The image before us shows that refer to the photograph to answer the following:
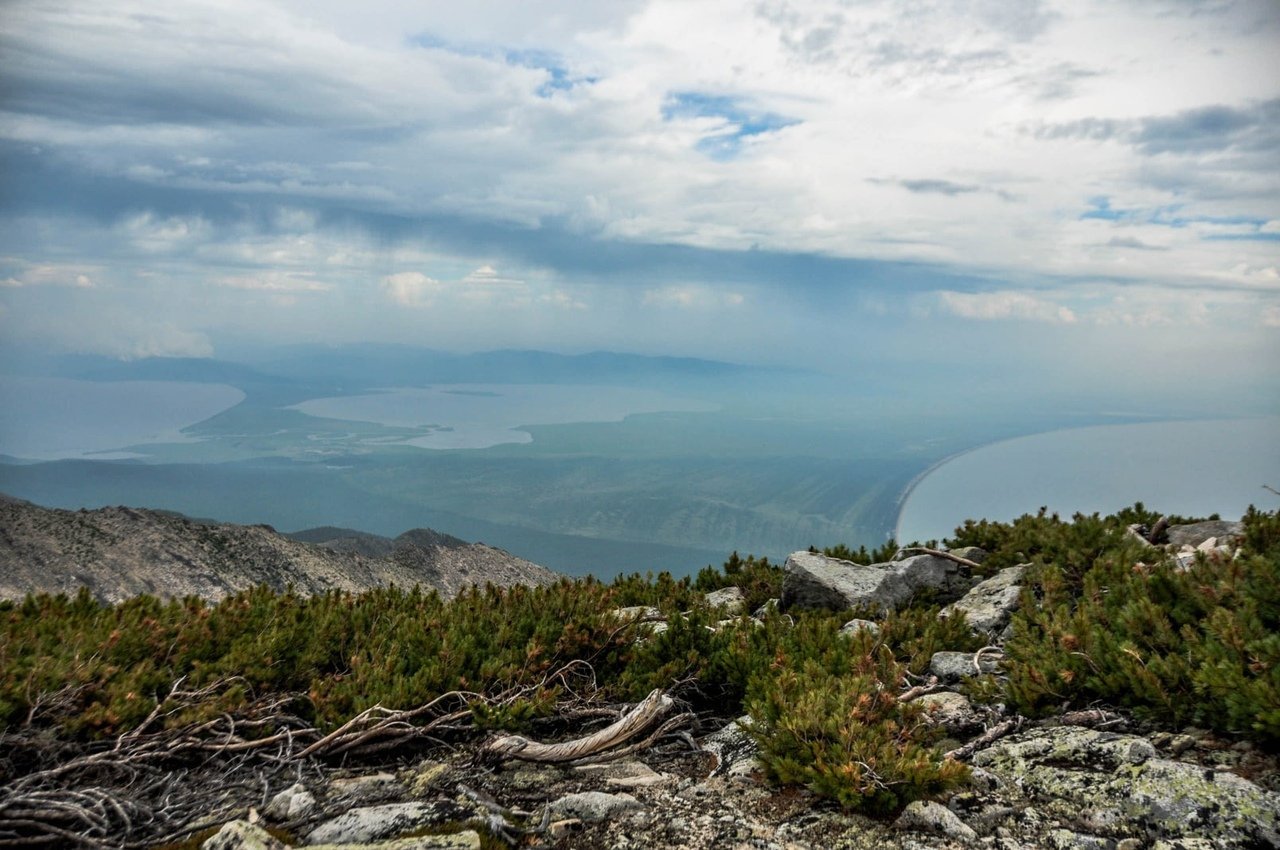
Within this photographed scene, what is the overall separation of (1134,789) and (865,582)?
6580 millimetres

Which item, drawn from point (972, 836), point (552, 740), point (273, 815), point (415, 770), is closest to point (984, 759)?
point (972, 836)

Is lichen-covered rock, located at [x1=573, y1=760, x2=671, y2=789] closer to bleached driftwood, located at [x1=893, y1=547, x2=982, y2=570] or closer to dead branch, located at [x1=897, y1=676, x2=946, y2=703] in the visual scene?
dead branch, located at [x1=897, y1=676, x2=946, y2=703]

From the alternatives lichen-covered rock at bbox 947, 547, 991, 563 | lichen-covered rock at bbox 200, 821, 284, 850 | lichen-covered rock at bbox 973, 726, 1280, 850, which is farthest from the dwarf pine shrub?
lichen-covered rock at bbox 200, 821, 284, 850

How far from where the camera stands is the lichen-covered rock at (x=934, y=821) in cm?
478

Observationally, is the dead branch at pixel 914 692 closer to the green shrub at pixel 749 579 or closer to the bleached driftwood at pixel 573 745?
the bleached driftwood at pixel 573 745

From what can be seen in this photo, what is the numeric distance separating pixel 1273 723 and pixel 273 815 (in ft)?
20.2

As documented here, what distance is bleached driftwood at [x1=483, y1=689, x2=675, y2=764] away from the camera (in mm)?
6039

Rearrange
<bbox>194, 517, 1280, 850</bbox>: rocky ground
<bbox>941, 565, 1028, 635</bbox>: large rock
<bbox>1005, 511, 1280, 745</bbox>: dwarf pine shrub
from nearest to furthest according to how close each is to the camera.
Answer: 1. <bbox>194, 517, 1280, 850</bbox>: rocky ground
2. <bbox>1005, 511, 1280, 745</bbox>: dwarf pine shrub
3. <bbox>941, 565, 1028, 635</bbox>: large rock

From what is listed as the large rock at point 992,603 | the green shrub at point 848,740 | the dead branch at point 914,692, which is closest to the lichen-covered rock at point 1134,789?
the green shrub at point 848,740

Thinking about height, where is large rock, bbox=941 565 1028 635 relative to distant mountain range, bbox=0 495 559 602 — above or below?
above

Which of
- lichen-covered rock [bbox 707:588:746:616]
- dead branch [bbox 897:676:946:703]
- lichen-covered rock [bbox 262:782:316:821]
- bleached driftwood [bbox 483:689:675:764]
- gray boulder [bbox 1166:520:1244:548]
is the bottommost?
lichen-covered rock [bbox 707:588:746:616]

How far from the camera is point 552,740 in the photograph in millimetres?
6945

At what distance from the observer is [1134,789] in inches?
196

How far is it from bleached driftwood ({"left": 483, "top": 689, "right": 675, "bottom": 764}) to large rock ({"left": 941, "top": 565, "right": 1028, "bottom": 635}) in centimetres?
460
